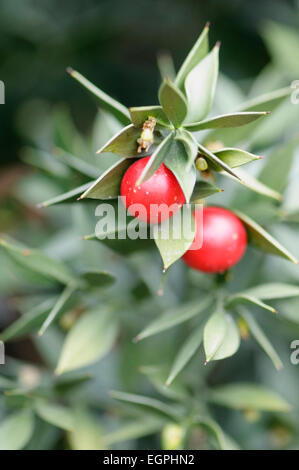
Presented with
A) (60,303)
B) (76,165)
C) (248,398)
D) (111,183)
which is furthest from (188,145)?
(248,398)

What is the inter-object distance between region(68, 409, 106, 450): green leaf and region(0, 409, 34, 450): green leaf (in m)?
0.09

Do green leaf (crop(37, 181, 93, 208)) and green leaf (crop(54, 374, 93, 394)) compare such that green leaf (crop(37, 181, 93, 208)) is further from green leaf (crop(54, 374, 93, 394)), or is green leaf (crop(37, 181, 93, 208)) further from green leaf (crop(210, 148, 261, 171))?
green leaf (crop(54, 374, 93, 394))

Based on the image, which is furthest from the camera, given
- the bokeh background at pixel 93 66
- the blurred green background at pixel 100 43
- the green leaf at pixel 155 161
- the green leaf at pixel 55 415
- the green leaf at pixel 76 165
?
the blurred green background at pixel 100 43

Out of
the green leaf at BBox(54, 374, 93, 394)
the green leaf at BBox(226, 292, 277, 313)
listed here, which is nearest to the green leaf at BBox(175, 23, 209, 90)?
the green leaf at BBox(226, 292, 277, 313)

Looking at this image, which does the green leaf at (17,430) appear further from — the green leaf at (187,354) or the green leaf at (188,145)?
the green leaf at (188,145)

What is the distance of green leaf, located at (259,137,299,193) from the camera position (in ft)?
3.18

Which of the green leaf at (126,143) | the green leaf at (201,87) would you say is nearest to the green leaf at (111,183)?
the green leaf at (126,143)

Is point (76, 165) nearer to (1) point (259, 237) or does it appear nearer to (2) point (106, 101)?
(2) point (106, 101)

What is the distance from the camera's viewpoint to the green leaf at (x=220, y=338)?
2.50 ft

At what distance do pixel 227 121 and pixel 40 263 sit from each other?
1.37 feet

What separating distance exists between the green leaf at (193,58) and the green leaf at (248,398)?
61 centimetres

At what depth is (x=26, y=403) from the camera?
39.4 inches
